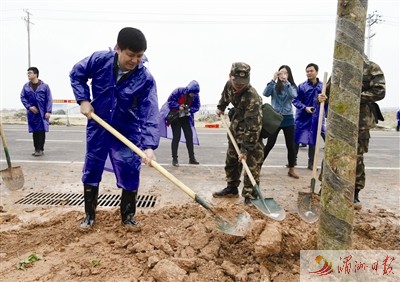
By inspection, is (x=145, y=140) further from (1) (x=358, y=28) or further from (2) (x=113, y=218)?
(1) (x=358, y=28)

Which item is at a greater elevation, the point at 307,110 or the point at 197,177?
the point at 307,110

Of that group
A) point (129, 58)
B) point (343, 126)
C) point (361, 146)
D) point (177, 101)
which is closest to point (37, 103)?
point (177, 101)

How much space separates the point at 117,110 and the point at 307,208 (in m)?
2.18

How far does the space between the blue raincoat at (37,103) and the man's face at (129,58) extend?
5508 mm

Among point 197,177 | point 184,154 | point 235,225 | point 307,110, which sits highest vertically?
point 307,110

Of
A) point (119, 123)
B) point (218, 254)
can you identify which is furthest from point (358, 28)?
point (119, 123)

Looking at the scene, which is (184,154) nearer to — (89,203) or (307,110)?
(307,110)

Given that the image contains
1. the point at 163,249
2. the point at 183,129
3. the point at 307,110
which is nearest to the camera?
the point at 163,249

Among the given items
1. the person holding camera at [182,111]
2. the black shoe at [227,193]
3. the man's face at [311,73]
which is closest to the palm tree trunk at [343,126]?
the black shoe at [227,193]

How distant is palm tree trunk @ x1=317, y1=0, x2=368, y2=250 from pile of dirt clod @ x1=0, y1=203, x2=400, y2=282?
0.43 m

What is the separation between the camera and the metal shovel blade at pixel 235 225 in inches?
107

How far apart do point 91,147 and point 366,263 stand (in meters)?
2.54

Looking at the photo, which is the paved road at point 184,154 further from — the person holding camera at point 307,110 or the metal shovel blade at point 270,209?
the metal shovel blade at point 270,209

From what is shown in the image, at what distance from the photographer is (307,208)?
3.55m
